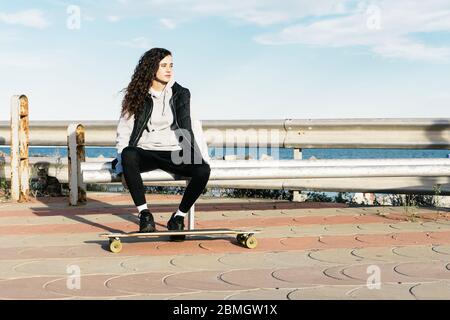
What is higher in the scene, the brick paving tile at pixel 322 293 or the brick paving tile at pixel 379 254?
the brick paving tile at pixel 322 293

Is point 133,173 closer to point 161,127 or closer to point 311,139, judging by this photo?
point 161,127

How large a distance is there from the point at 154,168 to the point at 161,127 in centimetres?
37

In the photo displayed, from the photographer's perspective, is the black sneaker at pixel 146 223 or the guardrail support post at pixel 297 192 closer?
the black sneaker at pixel 146 223

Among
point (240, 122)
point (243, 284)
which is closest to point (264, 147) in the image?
point (240, 122)

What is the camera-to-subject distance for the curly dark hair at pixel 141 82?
5.81 meters

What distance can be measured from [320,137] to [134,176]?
364 centimetres

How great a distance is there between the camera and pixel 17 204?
9.05 m

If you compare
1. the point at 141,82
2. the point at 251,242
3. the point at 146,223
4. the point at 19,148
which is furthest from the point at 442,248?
the point at 19,148

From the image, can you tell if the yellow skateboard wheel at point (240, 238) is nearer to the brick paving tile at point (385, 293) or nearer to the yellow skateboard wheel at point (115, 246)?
the yellow skateboard wheel at point (115, 246)

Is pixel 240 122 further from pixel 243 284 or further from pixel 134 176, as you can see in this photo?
pixel 243 284

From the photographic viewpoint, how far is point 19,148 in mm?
9211

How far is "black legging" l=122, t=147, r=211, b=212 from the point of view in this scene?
5.66 metres

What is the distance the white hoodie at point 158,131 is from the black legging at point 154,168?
70mm

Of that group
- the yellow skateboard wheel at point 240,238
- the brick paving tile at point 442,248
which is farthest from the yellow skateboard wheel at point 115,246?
the brick paving tile at point 442,248
